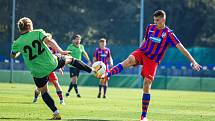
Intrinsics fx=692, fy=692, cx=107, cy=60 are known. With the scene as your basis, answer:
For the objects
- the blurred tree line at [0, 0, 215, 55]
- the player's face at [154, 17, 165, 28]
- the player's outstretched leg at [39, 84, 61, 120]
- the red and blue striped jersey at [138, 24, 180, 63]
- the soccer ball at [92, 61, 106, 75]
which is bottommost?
the player's outstretched leg at [39, 84, 61, 120]

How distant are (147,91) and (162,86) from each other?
29.4 m

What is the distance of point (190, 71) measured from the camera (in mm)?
47656

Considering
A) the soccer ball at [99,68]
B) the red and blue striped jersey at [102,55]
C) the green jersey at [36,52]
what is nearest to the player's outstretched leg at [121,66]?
the soccer ball at [99,68]

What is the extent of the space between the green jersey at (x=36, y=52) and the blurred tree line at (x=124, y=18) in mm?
48033

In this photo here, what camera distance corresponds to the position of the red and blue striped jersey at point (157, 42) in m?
15.1

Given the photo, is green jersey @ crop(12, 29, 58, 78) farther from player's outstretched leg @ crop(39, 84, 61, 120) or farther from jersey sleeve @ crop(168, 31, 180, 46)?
jersey sleeve @ crop(168, 31, 180, 46)

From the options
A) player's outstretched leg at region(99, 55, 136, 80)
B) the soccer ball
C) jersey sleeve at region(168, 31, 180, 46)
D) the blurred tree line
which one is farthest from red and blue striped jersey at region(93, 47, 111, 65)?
the blurred tree line

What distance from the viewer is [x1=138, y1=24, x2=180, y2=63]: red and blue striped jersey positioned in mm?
15062

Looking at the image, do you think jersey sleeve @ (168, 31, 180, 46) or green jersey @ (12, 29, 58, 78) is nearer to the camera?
green jersey @ (12, 29, 58, 78)

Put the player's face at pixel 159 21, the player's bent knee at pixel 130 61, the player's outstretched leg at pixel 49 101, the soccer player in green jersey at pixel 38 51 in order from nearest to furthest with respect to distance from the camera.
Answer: the soccer player in green jersey at pixel 38 51
the player's outstretched leg at pixel 49 101
the player's face at pixel 159 21
the player's bent knee at pixel 130 61

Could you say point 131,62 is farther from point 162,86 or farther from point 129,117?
point 162,86

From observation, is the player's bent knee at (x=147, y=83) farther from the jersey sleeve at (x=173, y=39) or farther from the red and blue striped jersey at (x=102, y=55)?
the red and blue striped jersey at (x=102, y=55)

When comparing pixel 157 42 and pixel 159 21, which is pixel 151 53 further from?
pixel 159 21

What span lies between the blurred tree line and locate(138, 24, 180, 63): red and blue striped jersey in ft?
156
